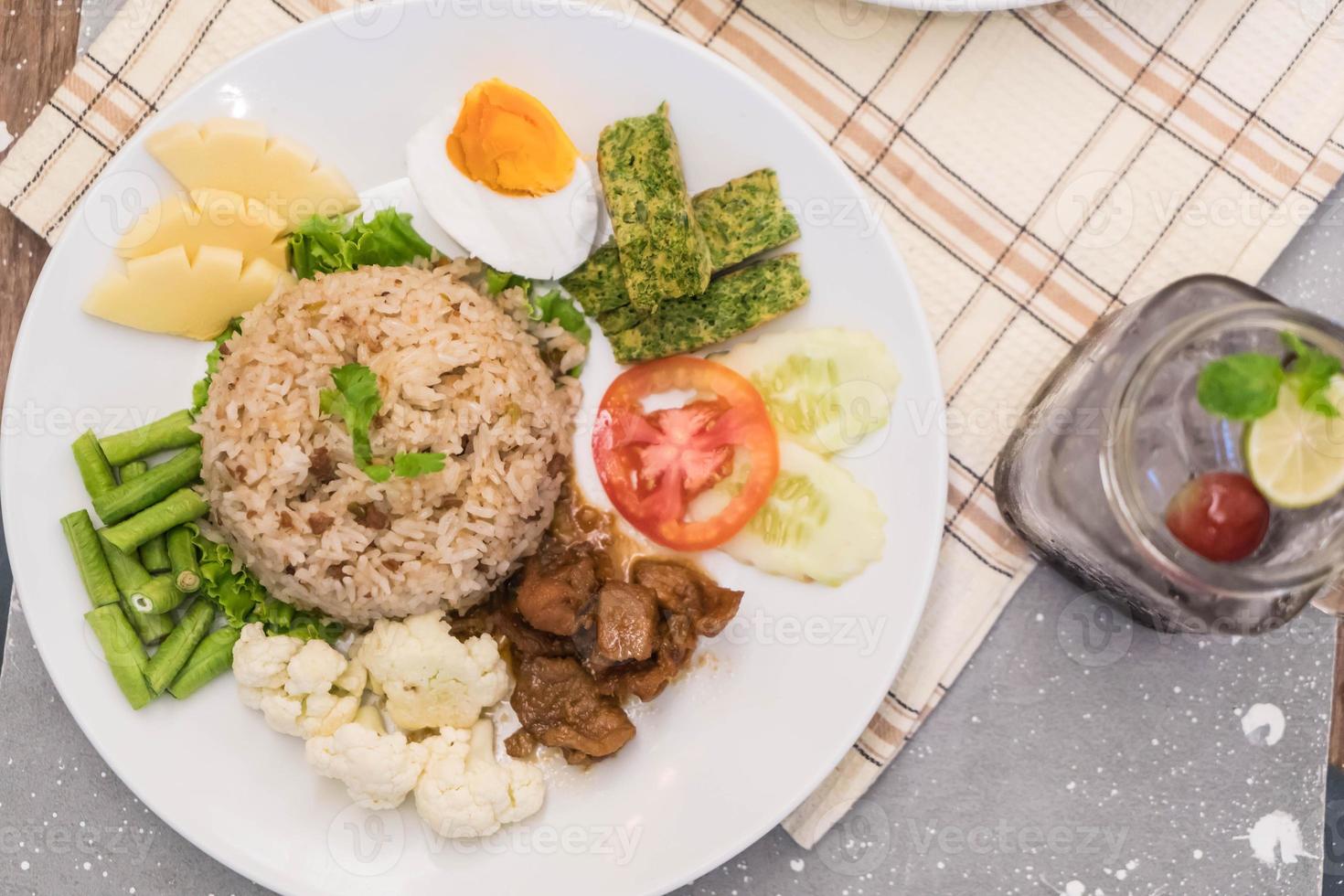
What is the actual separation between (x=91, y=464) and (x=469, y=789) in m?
1.26

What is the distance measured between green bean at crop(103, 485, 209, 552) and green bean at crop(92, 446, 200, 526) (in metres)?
0.02

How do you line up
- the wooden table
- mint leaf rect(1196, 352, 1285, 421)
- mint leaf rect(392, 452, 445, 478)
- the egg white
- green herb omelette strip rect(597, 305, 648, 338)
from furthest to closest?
1. the wooden table
2. green herb omelette strip rect(597, 305, 648, 338)
3. the egg white
4. mint leaf rect(392, 452, 445, 478)
5. mint leaf rect(1196, 352, 1285, 421)

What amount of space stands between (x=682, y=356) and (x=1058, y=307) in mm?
1041

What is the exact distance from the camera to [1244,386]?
6.54ft

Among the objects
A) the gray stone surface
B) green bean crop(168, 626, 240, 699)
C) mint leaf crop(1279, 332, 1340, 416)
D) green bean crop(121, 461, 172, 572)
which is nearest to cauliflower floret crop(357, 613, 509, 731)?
green bean crop(168, 626, 240, 699)

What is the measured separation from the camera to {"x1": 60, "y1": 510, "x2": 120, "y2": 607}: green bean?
260cm

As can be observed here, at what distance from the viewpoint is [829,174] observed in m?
2.62

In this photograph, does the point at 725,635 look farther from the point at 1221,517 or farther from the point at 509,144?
the point at 509,144

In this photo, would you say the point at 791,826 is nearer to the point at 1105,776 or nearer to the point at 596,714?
the point at 596,714

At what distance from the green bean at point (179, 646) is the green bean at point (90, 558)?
0.58 ft

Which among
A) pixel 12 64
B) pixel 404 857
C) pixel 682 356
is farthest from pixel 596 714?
pixel 12 64

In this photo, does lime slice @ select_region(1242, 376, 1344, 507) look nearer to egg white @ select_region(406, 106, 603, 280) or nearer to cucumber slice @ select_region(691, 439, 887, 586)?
cucumber slice @ select_region(691, 439, 887, 586)

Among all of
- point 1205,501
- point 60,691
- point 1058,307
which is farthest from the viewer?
point 1058,307

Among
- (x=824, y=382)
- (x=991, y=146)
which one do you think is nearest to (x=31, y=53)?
(x=824, y=382)
